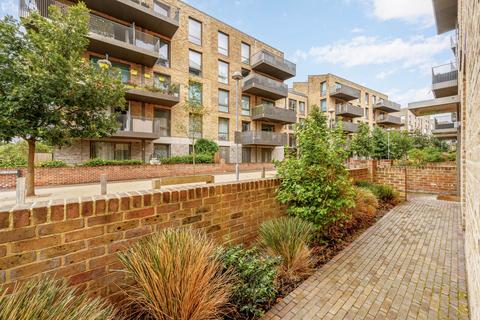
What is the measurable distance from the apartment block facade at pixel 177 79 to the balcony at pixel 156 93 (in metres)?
0.07

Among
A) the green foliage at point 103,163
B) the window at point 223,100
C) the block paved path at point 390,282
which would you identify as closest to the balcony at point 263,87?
the window at point 223,100

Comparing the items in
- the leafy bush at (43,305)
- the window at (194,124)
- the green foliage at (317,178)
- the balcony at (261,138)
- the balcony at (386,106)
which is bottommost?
the leafy bush at (43,305)

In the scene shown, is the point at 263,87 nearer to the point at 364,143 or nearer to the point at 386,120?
the point at 364,143

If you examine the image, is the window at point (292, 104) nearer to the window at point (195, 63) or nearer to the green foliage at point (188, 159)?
the window at point (195, 63)

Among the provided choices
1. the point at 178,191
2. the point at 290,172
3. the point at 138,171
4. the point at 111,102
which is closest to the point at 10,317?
the point at 178,191

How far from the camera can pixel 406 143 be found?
24375 mm

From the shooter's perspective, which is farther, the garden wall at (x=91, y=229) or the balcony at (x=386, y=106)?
the balcony at (x=386, y=106)

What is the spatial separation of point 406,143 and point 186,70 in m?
25.1

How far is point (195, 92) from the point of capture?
18.3 meters

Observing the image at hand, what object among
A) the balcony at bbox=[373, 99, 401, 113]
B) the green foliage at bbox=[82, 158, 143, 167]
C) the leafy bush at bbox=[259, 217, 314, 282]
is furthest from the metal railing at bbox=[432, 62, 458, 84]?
the green foliage at bbox=[82, 158, 143, 167]

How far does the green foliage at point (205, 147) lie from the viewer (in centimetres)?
1852

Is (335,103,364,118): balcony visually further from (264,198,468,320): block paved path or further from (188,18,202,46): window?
(264,198,468,320): block paved path

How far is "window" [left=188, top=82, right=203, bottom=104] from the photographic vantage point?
17.8 meters

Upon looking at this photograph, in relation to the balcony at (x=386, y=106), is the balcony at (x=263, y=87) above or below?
below
